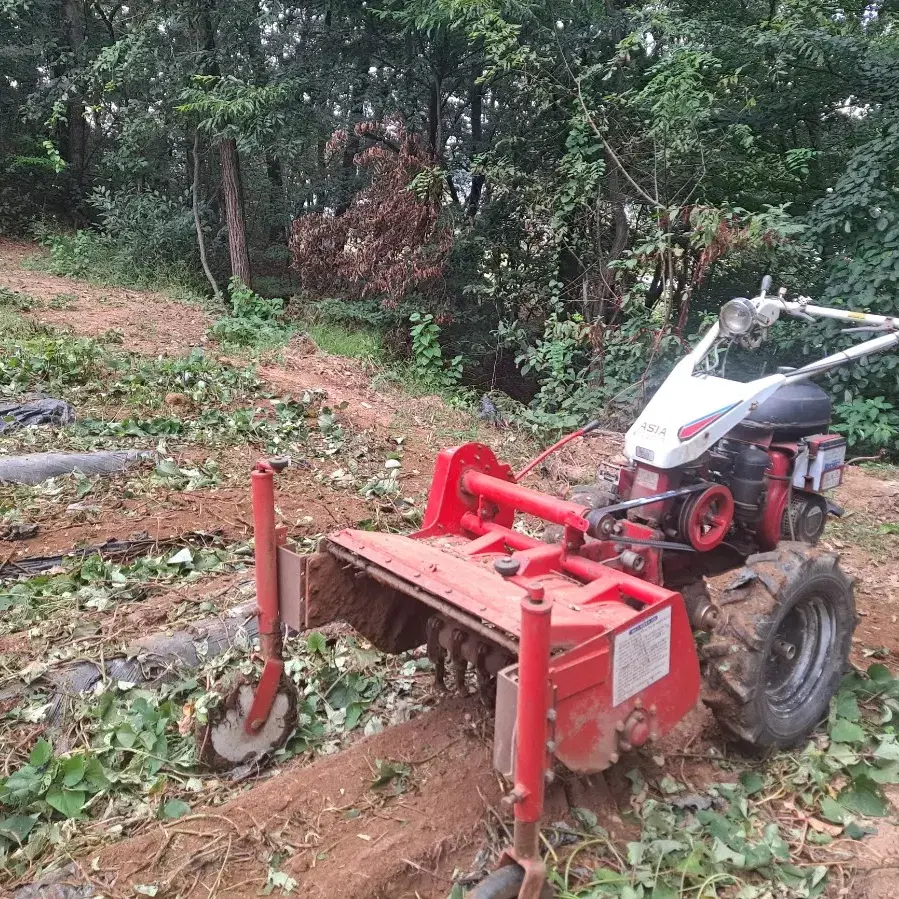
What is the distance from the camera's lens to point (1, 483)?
18.2 feet

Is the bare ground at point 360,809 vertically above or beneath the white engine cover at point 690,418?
beneath

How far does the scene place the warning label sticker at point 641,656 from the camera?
2.49m

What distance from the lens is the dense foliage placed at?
8719mm

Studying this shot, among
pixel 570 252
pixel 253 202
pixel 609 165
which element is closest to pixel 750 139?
pixel 609 165

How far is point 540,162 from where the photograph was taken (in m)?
10.3

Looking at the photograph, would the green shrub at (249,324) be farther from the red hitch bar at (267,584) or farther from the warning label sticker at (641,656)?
the warning label sticker at (641,656)

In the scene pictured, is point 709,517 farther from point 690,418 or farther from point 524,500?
point 524,500

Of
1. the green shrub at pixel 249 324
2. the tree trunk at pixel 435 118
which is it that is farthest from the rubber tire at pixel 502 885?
the tree trunk at pixel 435 118

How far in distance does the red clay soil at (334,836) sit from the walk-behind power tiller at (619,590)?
344 mm

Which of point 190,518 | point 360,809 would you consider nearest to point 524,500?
point 360,809

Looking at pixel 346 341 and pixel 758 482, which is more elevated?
pixel 758 482

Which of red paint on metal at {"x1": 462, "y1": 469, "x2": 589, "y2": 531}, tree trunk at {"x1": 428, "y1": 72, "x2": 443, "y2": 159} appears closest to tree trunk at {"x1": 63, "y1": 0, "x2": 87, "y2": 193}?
tree trunk at {"x1": 428, "y1": 72, "x2": 443, "y2": 159}

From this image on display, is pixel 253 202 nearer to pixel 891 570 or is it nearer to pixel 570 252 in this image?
pixel 570 252

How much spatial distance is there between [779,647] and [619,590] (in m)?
0.98
